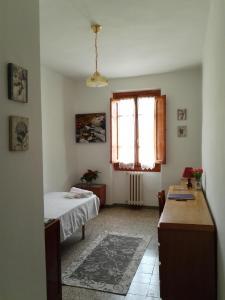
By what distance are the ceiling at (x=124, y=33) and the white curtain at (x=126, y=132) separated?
891 mm

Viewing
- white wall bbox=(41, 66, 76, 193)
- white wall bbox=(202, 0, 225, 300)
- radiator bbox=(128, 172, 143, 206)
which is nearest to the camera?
white wall bbox=(202, 0, 225, 300)

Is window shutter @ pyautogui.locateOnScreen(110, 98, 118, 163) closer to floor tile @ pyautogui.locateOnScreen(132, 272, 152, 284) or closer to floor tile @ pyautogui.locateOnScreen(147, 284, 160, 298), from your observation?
floor tile @ pyautogui.locateOnScreen(132, 272, 152, 284)

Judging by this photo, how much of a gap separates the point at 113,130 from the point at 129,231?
2.24 metres

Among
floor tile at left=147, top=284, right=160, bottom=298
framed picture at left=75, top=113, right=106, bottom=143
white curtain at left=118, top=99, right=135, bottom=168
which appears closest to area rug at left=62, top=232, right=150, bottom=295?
floor tile at left=147, top=284, right=160, bottom=298

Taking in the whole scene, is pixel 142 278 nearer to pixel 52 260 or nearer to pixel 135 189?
pixel 52 260

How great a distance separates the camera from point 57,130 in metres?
4.99

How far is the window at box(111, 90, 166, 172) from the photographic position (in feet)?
16.7

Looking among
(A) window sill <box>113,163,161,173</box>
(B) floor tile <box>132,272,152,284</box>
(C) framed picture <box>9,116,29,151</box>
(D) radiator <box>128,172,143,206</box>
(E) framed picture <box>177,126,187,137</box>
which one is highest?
(E) framed picture <box>177,126,187,137</box>

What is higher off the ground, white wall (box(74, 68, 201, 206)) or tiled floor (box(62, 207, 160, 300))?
white wall (box(74, 68, 201, 206))

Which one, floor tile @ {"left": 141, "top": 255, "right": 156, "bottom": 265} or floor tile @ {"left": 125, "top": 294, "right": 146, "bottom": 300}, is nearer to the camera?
floor tile @ {"left": 125, "top": 294, "right": 146, "bottom": 300}

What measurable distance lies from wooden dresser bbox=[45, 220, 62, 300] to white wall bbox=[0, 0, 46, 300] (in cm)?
17

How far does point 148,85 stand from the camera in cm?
519

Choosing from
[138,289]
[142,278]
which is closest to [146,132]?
[142,278]

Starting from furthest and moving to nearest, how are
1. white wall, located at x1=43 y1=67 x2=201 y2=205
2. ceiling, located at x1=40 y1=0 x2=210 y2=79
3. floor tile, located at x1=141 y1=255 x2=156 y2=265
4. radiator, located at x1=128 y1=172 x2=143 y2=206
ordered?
radiator, located at x1=128 y1=172 x2=143 y2=206, white wall, located at x1=43 y1=67 x2=201 y2=205, floor tile, located at x1=141 y1=255 x2=156 y2=265, ceiling, located at x1=40 y1=0 x2=210 y2=79
